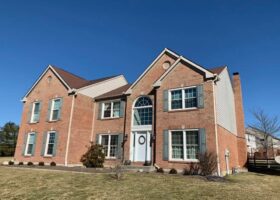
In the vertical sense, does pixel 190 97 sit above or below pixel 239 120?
above

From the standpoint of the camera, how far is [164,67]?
18.4 meters

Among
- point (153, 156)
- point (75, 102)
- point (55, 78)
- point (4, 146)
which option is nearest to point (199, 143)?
point (153, 156)

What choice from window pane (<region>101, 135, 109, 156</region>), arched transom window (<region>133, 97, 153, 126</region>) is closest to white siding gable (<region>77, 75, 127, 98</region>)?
window pane (<region>101, 135, 109, 156</region>)

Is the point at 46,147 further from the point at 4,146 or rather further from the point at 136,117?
the point at 4,146

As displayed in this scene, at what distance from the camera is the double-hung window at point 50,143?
20.1 meters

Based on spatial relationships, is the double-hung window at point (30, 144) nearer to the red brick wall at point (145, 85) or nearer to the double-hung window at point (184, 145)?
the red brick wall at point (145, 85)

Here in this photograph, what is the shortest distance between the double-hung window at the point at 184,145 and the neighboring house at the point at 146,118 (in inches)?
2.6

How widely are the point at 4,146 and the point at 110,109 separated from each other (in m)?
29.3

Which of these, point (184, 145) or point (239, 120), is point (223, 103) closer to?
point (184, 145)

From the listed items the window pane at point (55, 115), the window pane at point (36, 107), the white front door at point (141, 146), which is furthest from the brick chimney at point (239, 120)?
the window pane at point (36, 107)

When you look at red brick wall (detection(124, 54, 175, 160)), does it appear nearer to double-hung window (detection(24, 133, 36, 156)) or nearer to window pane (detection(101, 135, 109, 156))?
window pane (detection(101, 135, 109, 156))

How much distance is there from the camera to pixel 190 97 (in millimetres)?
15477

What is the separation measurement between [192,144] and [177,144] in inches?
43.2

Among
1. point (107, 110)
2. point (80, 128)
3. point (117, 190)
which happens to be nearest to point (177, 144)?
point (117, 190)
